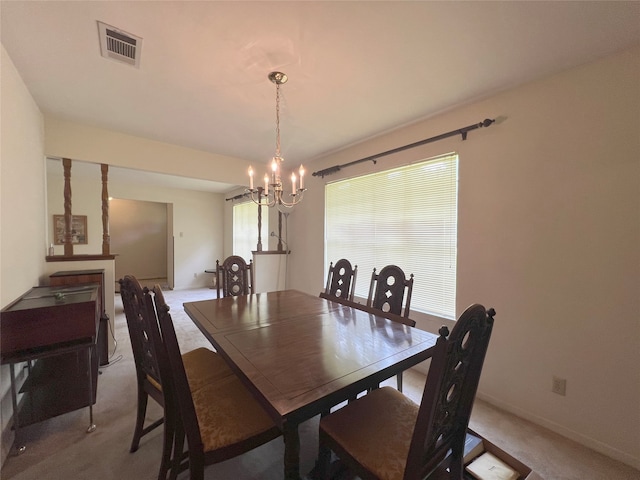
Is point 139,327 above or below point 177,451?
above

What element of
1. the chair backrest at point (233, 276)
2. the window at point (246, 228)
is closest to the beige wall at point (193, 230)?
the window at point (246, 228)

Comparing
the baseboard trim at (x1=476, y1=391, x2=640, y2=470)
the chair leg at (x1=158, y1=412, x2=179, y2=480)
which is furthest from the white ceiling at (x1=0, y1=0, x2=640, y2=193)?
the baseboard trim at (x1=476, y1=391, x2=640, y2=470)

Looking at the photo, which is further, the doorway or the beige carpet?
the doorway

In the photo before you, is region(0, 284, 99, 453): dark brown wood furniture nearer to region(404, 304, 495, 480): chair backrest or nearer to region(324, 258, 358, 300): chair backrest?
region(324, 258, 358, 300): chair backrest

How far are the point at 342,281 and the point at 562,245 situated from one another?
1.67 metres

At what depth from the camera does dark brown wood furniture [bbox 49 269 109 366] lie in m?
2.50

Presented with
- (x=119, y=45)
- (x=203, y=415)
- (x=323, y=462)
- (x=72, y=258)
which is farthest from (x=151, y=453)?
(x=119, y=45)

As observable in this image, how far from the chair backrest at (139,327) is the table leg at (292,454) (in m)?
0.70

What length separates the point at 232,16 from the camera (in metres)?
1.39

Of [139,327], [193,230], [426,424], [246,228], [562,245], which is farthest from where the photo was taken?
[193,230]

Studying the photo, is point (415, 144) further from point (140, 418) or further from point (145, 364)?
point (140, 418)

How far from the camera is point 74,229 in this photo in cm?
527

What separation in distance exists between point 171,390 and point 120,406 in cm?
127

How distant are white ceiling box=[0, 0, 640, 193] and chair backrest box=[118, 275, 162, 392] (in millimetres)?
1443
